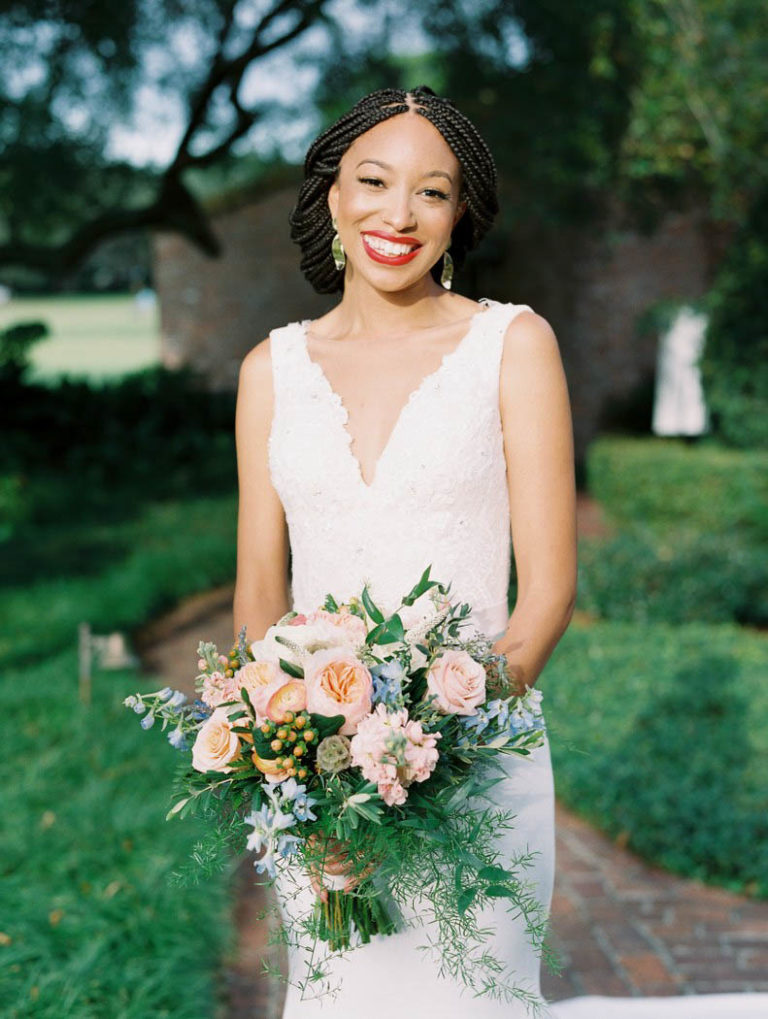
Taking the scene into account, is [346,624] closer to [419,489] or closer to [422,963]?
[419,489]

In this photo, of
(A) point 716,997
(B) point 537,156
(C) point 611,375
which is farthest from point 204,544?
(A) point 716,997

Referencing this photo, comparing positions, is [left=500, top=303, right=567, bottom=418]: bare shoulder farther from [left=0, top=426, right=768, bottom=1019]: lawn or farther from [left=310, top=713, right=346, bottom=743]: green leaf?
[left=310, top=713, right=346, bottom=743]: green leaf

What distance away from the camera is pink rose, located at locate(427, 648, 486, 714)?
1945 millimetres

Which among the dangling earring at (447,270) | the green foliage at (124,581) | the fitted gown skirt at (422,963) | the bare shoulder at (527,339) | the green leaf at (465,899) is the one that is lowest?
the green foliage at (124,581)

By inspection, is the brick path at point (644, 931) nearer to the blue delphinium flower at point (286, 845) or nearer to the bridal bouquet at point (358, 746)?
the bridal bouquet at point (358, 746)

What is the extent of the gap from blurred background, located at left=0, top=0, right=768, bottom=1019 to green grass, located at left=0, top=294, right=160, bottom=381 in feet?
62.0

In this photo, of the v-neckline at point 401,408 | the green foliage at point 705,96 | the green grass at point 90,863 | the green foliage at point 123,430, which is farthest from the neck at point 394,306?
the green foliage at point 123,430

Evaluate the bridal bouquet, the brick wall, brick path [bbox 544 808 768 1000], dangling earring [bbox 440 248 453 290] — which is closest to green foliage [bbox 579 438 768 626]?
the brick wall

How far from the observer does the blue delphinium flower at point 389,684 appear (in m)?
1.95

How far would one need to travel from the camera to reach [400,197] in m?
2.40

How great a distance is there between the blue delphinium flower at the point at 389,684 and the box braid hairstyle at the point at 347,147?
1.06 meters

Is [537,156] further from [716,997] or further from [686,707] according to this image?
[716,997]

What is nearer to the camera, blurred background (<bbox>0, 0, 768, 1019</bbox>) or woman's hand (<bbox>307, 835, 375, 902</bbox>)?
woman's hand (<bbox>307, 835, 375, 902</bbox>)

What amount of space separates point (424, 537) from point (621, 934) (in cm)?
A: 277
